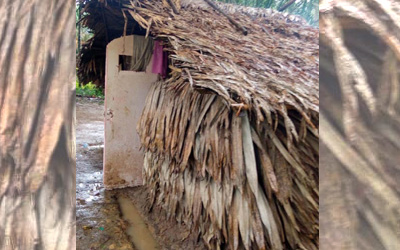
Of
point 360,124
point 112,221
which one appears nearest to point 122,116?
point 112,221

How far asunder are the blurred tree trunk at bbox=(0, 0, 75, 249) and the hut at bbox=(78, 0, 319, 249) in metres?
1.79

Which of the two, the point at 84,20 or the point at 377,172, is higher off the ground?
the point at 84,20

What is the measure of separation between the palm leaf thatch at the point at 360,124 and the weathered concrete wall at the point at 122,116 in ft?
16.4

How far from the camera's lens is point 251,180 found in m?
2.40

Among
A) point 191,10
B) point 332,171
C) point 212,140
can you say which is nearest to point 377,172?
point 332,171

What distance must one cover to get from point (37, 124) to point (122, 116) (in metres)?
4.92

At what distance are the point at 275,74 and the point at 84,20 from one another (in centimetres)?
384

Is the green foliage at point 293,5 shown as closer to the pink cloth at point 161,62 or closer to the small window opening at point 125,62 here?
the small window opening at point 125,62

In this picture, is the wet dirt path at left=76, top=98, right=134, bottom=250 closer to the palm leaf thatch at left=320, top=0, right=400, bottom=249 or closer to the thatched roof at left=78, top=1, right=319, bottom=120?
the thatched roof at left=78, top=1, right=319, bottom=120

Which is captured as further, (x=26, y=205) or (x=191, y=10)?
(x=191, y=10)

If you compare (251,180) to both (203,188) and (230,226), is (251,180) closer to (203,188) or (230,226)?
(230,226)

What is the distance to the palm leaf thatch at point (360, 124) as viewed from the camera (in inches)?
15.5

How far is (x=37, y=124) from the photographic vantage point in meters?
0.46

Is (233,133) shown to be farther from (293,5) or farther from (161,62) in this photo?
(293,5)
